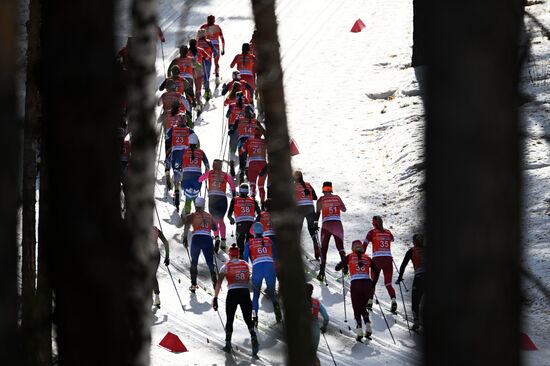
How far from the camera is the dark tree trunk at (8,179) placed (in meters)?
3.65

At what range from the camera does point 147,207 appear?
186 inches

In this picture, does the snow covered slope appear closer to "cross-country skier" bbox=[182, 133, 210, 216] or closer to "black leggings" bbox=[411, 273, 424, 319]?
"black leggings" bbox=[411, 273, 424, 319]

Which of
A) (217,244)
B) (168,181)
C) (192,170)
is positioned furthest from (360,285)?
(168,181)

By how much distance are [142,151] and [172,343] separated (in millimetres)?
10848

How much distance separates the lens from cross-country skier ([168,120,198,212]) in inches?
785

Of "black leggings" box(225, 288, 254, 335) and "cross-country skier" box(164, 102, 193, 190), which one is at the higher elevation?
"cross-country skier" box(164, 102, 193, 190)

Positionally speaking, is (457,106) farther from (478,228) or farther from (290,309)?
(290,309)

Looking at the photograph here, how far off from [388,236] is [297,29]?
662 inches

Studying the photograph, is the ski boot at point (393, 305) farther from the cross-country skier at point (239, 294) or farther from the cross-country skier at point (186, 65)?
the cross-country skier at point (186, 65)

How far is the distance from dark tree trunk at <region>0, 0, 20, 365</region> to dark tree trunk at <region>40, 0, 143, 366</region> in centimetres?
70

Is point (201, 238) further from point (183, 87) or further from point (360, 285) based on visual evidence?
point (183, 87)

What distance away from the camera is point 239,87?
22.2 meters

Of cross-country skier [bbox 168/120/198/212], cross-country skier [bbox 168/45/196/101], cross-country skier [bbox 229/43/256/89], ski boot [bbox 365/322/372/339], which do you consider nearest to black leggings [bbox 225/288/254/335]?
ski boot [bbox 365/322/372/339]

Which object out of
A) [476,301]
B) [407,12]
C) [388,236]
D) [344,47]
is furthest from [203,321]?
[407,12]
